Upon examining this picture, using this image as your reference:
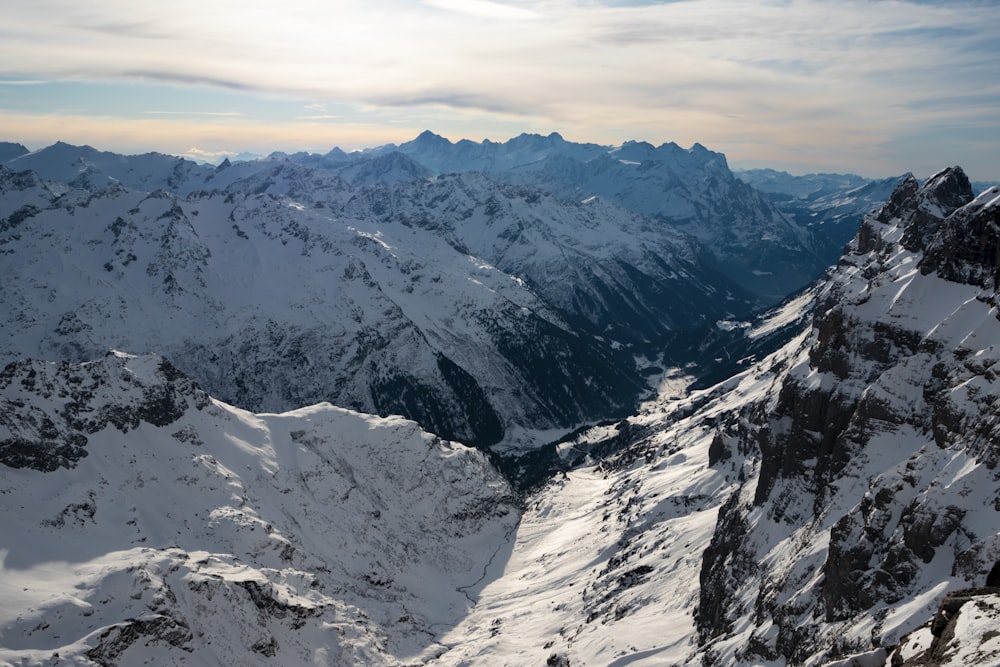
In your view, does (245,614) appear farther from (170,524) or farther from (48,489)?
(48,489)

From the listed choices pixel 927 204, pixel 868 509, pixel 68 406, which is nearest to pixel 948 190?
pixel 927 204

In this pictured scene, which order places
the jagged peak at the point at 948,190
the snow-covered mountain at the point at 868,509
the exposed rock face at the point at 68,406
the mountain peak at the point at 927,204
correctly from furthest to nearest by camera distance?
1. the exposed rock face at the point at 68,406
2. the jagged peak at the point at 948,190
3. the mountain peak at the point at 927,204
4. the snow-covered mountain at the point at 868,509

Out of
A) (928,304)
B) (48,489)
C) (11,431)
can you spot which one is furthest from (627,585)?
(11,431)

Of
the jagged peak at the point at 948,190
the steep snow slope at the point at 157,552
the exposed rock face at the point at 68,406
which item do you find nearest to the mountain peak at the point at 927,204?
the jagged peak at the point at 948,190

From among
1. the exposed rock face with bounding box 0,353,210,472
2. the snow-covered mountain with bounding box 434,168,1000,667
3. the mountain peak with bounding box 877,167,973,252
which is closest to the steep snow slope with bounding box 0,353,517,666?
the exposed rock face with bounding box 0,353,210,472

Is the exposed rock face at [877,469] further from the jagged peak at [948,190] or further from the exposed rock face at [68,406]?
the exposed rock face at [68,406]

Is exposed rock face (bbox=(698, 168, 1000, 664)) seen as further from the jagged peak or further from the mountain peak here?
the jagged peak
